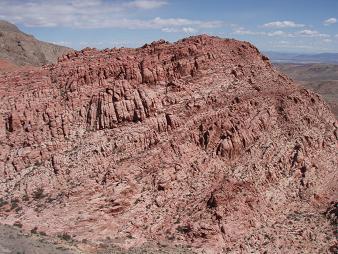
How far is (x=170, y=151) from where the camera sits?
123 ft

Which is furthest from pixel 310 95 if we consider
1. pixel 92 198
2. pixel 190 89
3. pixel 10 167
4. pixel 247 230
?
pixel 10 167

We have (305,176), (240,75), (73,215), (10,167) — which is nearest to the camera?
(73,215)

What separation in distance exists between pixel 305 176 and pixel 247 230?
311 inches

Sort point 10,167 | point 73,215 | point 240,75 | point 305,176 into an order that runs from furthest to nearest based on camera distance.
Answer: point 240,75, point 305,176, point 10,167, point 73,215

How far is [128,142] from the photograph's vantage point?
37.4 meters

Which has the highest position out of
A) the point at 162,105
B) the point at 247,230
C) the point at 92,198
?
the point at 162,105

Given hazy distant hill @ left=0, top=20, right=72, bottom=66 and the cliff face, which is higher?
hazy distant hill @ left=0, top=20, right=72, bottom=66

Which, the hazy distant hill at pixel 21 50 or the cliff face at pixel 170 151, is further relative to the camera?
the hazy distant hill at pixel 21 50

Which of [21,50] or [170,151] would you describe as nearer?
[170,151]

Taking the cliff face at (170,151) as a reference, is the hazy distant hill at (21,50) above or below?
above

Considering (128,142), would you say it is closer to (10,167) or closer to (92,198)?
(92,198)

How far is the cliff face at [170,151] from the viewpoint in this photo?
110 feet

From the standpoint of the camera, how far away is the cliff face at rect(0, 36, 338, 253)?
33.6 metres

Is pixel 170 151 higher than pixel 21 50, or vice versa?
pixel 21 50
